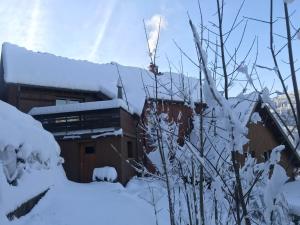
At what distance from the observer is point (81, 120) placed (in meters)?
17.0

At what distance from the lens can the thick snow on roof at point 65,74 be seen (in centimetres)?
1936

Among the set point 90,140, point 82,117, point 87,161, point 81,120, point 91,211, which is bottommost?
point 87,161

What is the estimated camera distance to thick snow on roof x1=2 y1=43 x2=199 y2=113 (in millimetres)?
19359

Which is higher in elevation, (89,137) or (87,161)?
(89,137)

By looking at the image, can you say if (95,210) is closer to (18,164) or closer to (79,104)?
(18,164)

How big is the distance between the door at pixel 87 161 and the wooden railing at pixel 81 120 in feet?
3.05

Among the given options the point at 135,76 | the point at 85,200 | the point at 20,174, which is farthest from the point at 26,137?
the point at 135,76

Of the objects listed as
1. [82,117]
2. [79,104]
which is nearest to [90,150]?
[82,117]

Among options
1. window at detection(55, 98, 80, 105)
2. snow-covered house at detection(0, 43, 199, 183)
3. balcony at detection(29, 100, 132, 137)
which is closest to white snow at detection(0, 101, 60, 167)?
snow-covered house at detection(0, 43, 199, 183)

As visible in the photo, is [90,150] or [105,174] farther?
[90,150]

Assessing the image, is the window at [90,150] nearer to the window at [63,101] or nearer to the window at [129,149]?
the window at [129,149]

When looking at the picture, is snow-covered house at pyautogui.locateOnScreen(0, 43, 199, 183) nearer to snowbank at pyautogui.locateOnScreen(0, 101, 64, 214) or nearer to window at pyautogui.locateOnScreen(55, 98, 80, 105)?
window at pyautogui.locateOnScreen(55, 98, 80, 105)

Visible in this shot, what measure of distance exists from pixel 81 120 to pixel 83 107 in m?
0.58

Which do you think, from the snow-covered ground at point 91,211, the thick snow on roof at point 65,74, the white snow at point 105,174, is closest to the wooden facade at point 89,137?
the white snow at point 105,174
